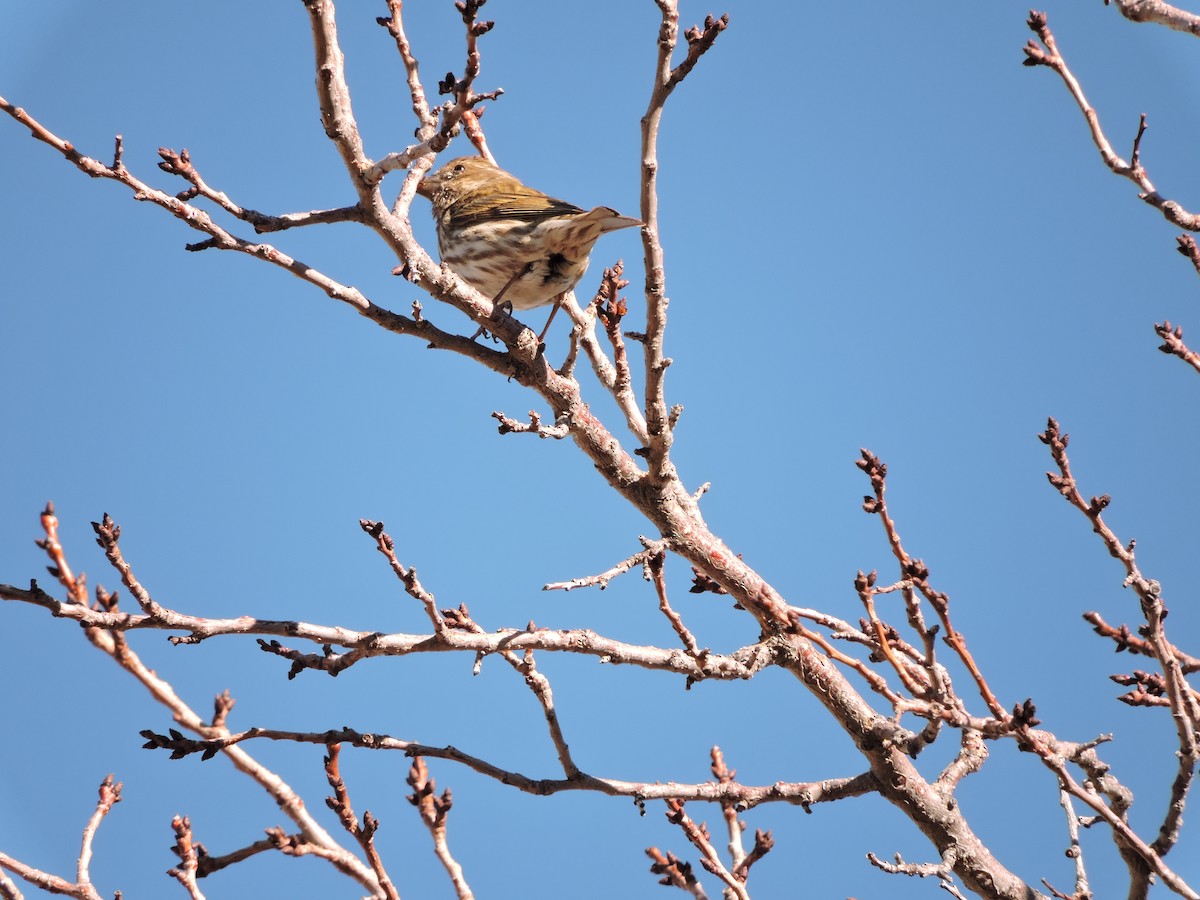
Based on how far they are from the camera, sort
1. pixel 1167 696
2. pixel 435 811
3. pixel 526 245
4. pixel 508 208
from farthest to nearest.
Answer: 1. pixel 508 208
2. pixel 526 245
3. pixel 435 811
4. pixel 1167 696

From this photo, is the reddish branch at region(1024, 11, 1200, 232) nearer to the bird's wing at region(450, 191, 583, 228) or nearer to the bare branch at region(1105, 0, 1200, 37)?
the bare branch at region(1105, 0, 1200, 37)

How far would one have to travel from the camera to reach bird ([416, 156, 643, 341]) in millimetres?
6535

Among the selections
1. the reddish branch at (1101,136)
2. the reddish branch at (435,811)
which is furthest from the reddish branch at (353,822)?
the reddish branch at (1101,136)

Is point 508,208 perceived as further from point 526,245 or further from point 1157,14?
point 1157,14

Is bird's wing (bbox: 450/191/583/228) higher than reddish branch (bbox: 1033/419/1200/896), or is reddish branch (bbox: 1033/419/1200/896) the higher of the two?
bird's wing (bbox: 450/191/583/228)

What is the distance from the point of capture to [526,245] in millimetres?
6652

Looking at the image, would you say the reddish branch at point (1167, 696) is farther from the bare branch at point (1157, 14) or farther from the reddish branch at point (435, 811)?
the reddish branch at point (435, 811)

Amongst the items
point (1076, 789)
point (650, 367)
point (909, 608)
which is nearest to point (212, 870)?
point (650, 367)

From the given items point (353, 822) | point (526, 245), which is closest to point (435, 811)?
point (353, 822)

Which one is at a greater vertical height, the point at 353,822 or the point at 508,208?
the point at 508,208

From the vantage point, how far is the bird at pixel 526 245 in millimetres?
6535

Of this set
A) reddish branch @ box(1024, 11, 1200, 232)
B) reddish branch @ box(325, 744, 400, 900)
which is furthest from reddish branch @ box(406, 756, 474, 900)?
reddish branch @ box(1024, 11, 1200, 232)

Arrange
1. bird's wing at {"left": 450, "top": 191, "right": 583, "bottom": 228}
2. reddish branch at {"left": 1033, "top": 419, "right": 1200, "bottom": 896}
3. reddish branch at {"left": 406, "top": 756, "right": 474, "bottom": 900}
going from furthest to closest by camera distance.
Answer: bird's wing at {"left": 450, "top": 191, "right": 583, "bottom": 228}
reddish branch at {"left": 406, "top": 756, "right": 474, "bottom": 900}
reddish branch at {"left": 1033, "top": 419, "right": 1200, "bottom": 896}

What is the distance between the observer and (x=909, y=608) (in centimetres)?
377
